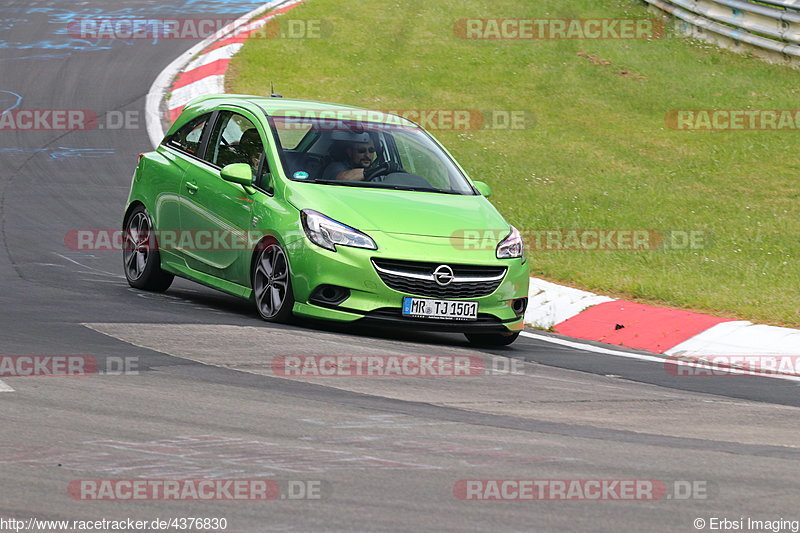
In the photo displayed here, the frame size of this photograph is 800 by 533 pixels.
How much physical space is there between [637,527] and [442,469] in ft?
3.28

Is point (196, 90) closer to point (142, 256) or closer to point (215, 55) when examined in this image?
point (215, 55)

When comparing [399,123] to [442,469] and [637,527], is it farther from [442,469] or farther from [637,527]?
[637,527]

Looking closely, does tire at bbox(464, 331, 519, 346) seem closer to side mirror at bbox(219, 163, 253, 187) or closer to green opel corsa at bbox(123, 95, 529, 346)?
green opel corsa at bbox(123, 95, 529, 346)

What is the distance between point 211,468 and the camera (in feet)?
17.6

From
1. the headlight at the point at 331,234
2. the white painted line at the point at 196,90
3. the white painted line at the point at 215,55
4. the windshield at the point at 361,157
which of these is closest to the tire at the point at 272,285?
the headlight at the point at 331,234

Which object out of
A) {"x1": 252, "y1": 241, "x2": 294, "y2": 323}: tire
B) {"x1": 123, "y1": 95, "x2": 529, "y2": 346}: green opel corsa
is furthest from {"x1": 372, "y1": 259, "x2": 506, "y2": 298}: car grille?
{"x1": 252, "y1": 241, "x2": 294, "y2": 323}: tire

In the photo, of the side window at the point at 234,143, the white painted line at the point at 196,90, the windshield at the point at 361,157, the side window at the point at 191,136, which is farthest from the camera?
the white painted line at the point at 196,90

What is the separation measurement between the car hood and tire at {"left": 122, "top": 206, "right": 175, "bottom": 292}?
1.93m

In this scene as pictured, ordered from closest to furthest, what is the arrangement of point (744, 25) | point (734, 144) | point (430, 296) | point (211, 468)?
point (211, 468)
point (430, 296)
point (734, 144)
point (744, 25)

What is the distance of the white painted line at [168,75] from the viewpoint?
58.2 feet

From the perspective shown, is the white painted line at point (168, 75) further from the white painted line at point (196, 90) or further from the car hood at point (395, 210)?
the car hood at point (395, 210)

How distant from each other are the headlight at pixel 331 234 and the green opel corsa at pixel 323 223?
0.03ft

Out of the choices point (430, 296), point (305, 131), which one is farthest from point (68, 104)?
point (430, 296)

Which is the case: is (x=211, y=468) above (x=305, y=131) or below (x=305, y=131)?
below
